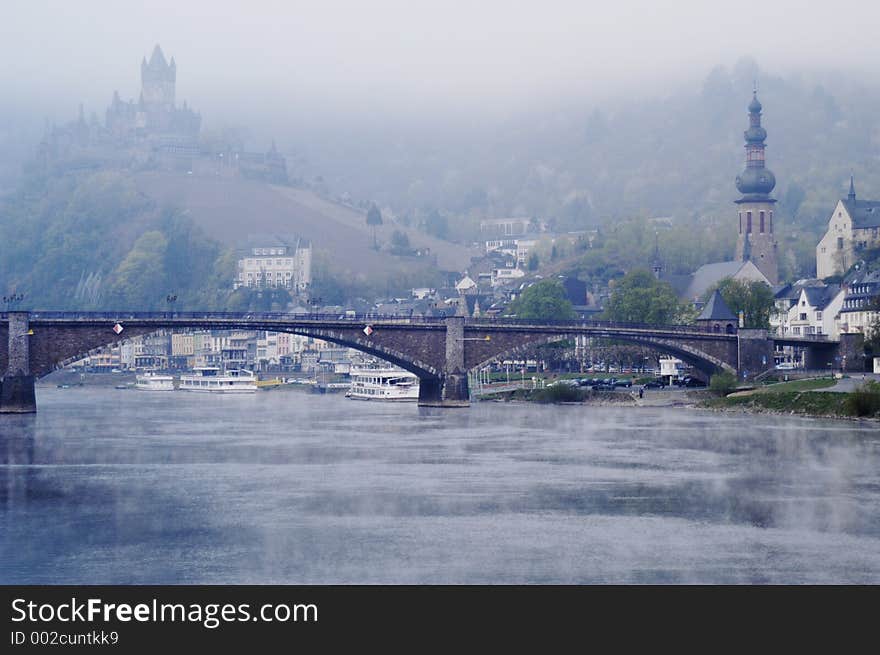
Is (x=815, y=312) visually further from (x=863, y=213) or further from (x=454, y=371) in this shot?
(x=454, y=371)

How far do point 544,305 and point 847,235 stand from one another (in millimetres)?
44263

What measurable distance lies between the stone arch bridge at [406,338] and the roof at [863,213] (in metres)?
63.2

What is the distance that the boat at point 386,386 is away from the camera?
14462 cm

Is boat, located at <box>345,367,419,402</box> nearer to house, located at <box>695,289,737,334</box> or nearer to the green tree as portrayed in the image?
house, located at <box>695,289,737,334</box>

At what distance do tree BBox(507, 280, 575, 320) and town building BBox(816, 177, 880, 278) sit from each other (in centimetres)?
3508

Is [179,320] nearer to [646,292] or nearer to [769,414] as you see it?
[769,414]

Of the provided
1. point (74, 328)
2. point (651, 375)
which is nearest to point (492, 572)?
point (74, 328)

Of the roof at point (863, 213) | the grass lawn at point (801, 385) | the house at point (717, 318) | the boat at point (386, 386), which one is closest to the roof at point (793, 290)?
the roof at point (863, 213)

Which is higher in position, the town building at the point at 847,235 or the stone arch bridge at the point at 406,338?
the town building at the point at 847,235

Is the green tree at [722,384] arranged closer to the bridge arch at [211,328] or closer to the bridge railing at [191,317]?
the bridge arch at [211,328]

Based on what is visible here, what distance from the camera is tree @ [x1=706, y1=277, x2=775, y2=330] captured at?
14850 cm

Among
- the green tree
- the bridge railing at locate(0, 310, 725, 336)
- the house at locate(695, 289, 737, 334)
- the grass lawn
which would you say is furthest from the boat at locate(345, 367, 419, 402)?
the grass lawn

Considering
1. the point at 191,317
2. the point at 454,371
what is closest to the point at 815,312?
the point at 454,371
